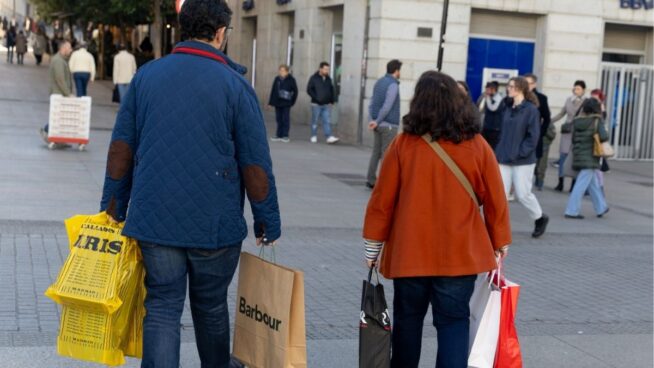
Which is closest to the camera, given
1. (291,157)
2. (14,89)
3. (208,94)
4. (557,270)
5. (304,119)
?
(208,94)

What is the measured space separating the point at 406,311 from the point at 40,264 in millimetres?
4076

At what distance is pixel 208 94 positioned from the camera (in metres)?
4.30

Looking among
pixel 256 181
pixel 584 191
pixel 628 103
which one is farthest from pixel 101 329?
pixel 628 103

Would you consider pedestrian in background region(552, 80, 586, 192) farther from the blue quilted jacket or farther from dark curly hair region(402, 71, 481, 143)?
the blue quilted jacket

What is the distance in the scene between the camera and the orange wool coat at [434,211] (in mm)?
4680

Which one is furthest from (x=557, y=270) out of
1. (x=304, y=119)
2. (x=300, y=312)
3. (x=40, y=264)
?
(x=304, y=119)

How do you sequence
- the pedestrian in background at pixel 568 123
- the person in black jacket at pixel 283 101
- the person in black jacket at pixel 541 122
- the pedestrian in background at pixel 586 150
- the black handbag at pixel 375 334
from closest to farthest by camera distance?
the black handbag at pixel 375 334 < the pedestrian in background at pixel 586 150 < the person in black jacket at pixel 541 122 < the pedestrian in background at pixel 568 123 < the person in black jacket at pixel 283 101

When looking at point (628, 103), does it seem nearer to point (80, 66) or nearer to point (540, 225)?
point (80, 66)

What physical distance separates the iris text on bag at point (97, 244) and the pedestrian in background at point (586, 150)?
897 cm

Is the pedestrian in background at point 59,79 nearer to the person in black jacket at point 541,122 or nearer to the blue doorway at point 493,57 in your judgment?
the person in black jacket at point 541,122

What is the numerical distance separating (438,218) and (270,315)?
0.92 metres

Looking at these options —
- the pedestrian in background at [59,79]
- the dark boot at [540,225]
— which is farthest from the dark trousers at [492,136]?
the pedestrian in background at [59,79]

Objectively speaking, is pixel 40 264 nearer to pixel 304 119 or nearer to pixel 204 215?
pixel 204 215

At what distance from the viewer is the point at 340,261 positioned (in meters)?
9.00
